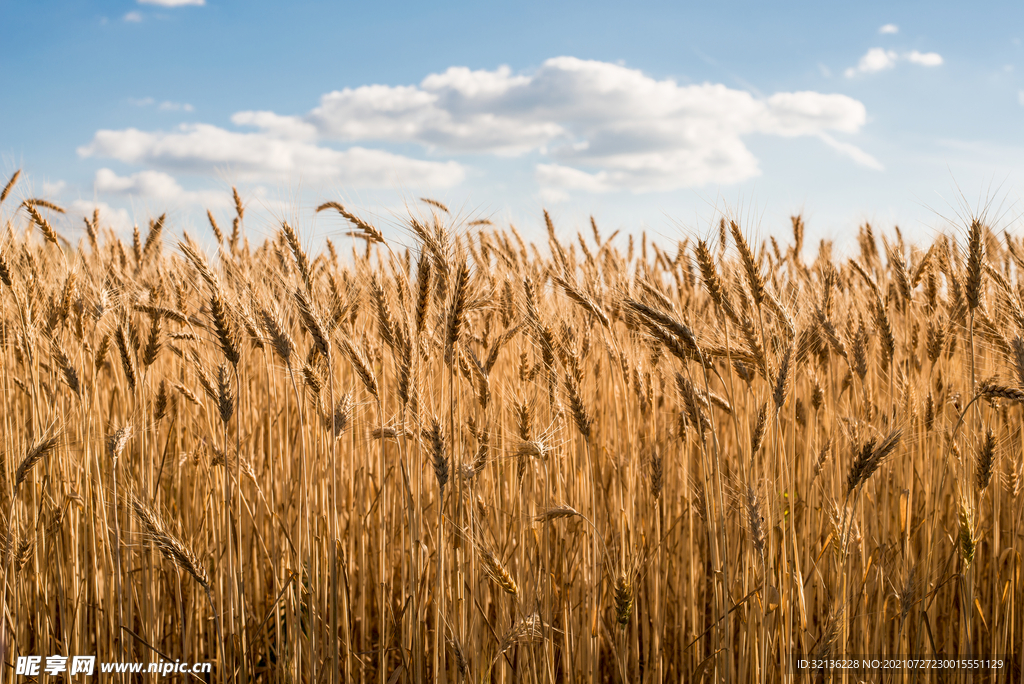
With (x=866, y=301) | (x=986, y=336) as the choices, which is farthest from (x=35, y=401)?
(x=866, y=301)

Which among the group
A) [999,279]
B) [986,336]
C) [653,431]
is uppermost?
[999,279]

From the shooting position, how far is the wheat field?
1.76 metres

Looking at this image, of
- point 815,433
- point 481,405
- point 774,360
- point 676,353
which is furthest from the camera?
point 815,433

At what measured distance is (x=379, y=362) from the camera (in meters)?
2.99

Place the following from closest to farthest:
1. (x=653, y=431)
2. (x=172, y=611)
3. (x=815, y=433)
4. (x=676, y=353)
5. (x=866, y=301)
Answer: (x=676, y=353)
(x=653, y=431)
(x=172, y=611)
(x=815, y=433)
(x=866, y=301)

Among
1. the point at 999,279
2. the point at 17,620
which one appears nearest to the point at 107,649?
the point at 17,620

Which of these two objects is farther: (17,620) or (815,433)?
(815,433)

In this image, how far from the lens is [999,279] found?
209 centimetres

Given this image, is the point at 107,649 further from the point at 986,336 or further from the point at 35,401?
the point at 986,336

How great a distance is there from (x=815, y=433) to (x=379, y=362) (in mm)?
2092

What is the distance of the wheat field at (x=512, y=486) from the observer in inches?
69.3

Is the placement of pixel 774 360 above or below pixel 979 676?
above

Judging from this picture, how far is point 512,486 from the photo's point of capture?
231cm

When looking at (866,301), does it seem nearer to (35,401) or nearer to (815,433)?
(815,433)
